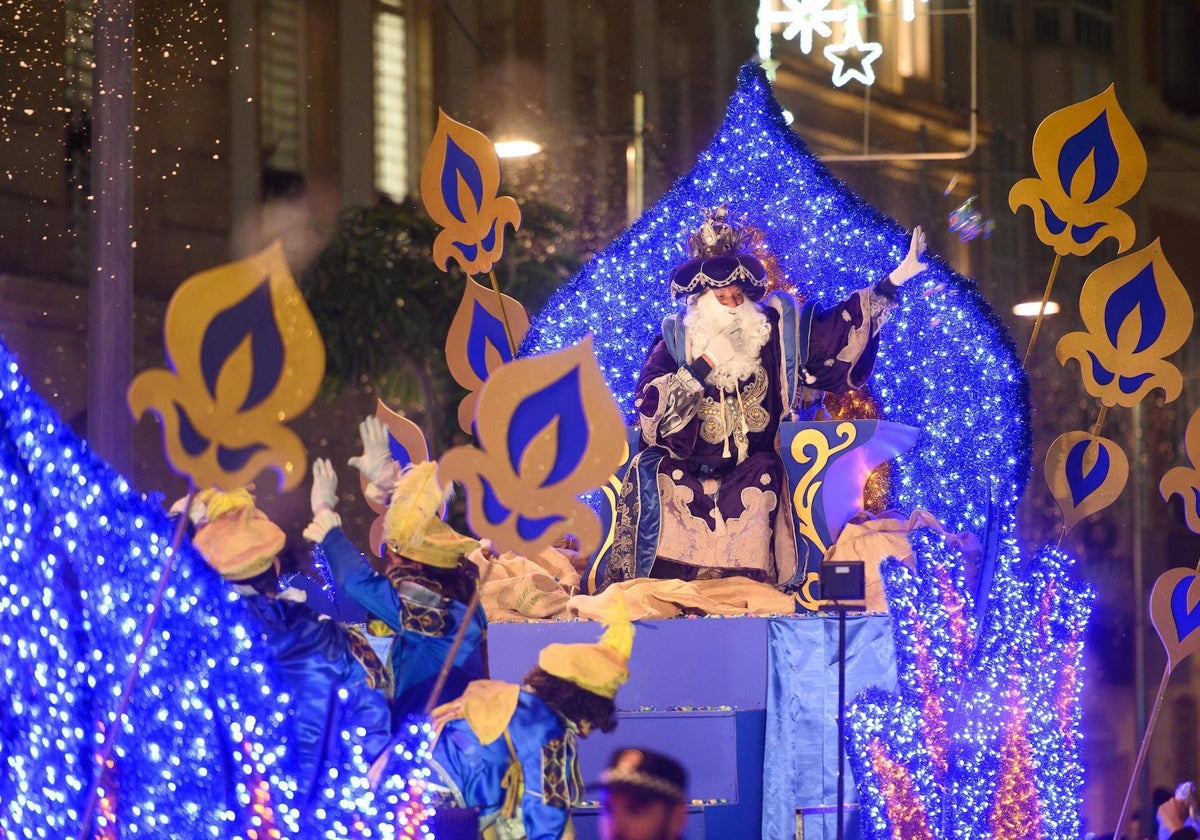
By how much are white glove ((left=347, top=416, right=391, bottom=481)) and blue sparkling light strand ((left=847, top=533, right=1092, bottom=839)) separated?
1.69 m

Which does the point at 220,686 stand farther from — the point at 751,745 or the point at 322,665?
the point at 751,745

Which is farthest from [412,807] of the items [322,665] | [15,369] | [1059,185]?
[1059,185]

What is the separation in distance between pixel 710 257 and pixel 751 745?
6.14 ft

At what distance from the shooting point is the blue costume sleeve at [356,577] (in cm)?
439

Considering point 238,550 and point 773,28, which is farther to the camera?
point 773,28

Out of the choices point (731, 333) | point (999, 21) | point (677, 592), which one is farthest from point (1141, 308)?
point (999, 21)

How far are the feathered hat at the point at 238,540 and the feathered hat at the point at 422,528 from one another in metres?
0.29

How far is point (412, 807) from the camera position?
438 centimetres

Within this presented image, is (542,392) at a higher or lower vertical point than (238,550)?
higher

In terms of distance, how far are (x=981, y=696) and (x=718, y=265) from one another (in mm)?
1767

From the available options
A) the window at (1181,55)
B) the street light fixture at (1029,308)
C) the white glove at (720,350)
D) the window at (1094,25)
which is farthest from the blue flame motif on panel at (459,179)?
the window at (1181,55)

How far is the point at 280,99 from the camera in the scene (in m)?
10.2

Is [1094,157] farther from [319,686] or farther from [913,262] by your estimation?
[319,686]

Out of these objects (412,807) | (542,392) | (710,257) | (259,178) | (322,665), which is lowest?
(412,807)
